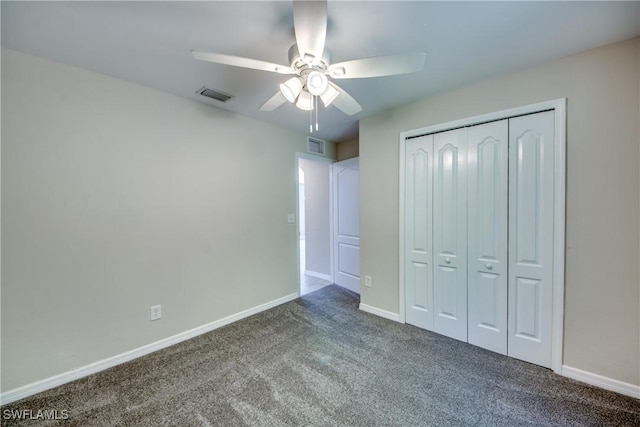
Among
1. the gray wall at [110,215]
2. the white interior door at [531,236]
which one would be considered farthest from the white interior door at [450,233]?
the gray wall at [110,215]

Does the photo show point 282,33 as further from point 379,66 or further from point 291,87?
point 379,66

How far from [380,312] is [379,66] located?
253 cm

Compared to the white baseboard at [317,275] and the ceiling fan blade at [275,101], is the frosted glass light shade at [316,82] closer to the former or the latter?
the ceiling fan blade at [275,101]

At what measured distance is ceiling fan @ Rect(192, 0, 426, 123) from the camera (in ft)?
3.76

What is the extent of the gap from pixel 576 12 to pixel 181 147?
301cm

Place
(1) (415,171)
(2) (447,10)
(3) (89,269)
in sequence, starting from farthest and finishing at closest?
(1) (415,171) < (3) (89,269) < (2) (447,10)

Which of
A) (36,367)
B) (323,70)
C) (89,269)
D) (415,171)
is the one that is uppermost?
(323,70)

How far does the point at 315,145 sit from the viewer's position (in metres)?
3.83

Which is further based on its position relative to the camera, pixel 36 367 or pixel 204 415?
pixel 36 367

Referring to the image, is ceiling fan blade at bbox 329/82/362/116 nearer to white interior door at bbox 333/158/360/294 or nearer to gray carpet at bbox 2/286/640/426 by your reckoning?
white interior door at bbox 333/158/360/294

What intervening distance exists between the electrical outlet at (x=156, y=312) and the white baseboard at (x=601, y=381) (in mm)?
3324

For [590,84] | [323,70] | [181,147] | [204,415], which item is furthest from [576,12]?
[204,415]

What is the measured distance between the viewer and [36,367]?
1.77 metres

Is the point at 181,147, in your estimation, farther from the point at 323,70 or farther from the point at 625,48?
the point at 625,48
